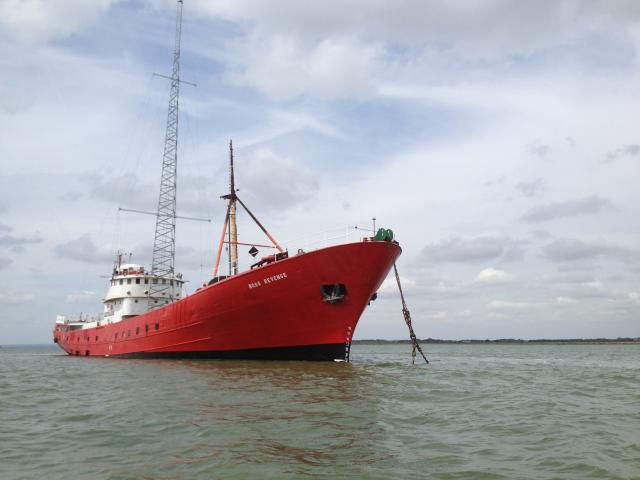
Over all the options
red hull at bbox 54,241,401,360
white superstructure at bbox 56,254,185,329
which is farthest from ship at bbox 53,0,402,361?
white superstructure at bbox 56,254,185,329

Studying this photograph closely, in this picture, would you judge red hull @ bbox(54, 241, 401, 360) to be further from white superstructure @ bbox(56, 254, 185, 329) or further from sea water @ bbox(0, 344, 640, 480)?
white superstructure @ bbox(56, 254, 185, 329)

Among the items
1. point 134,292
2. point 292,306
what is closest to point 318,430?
point 292,306

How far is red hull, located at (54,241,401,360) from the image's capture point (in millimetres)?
22531

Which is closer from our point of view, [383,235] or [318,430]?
[318,430]

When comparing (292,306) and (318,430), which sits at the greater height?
(292,306)

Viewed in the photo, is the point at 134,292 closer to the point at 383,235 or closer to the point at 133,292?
the point at 133,292

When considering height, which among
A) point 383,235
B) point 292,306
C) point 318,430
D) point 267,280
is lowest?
point 318,430

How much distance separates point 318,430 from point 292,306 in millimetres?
13447

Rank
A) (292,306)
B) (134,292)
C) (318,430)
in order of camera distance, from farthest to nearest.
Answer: (134,292) → (292,306) → (318,430)

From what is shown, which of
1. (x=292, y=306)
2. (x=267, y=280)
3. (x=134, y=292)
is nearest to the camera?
(x=267, y=280)

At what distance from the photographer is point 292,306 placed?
23.0 meters

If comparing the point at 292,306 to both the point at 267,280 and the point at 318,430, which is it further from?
the point at 318,430

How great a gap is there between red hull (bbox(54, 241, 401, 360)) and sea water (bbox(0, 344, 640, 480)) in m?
5.68

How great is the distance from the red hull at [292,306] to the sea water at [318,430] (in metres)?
5.68
